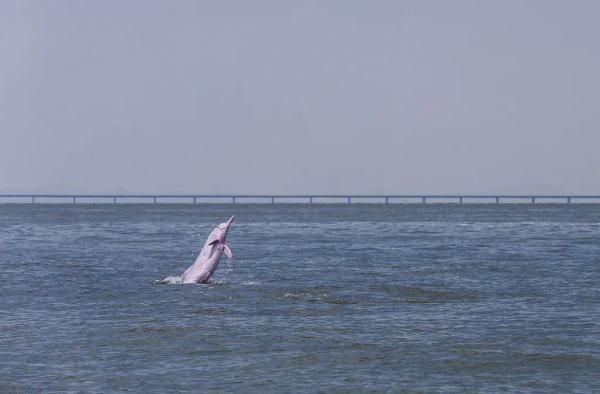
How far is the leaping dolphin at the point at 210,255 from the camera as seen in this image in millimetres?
31891

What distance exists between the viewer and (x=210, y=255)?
33875mm

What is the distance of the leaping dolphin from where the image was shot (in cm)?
3189

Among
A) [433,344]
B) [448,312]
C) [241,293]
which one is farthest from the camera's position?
[241,293]

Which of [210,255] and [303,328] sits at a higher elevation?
[210,255]

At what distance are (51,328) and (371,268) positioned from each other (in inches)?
855

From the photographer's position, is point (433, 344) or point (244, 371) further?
point (433, 344)

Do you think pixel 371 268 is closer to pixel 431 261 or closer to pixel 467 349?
pixel 431 261

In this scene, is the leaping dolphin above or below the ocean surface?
above

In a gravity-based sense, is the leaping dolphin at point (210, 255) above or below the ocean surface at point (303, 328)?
above

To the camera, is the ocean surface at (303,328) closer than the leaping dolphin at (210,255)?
Yes

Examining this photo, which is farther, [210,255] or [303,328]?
[210,255]

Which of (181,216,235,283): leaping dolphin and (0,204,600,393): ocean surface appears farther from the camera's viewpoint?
(181,216,235,283): leaping dolphin

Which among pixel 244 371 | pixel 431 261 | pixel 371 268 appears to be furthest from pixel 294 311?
pixel 431 261

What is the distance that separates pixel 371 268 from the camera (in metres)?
44.0
